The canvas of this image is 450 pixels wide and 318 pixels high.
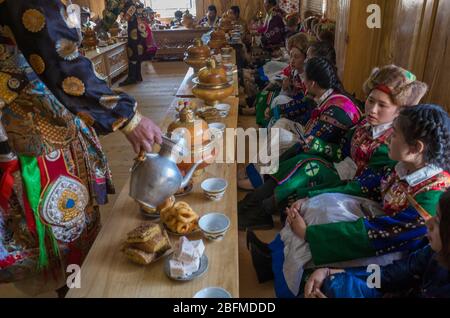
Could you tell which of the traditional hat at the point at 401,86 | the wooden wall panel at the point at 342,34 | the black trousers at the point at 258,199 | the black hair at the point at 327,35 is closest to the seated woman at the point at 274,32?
the black hair at the point at 327,35

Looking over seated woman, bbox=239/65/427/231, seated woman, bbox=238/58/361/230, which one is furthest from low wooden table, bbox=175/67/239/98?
seated woman, bbox=239/65/427/231

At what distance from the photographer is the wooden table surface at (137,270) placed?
3.09 ft

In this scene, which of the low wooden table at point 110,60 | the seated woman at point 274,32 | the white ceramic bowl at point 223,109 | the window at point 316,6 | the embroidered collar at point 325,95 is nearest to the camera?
the embroidered collar at point 325,95

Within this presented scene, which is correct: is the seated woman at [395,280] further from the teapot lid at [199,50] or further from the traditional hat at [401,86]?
the teapot lid at [199,50]

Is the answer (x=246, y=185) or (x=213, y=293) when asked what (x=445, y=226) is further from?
(x=246, y=185)

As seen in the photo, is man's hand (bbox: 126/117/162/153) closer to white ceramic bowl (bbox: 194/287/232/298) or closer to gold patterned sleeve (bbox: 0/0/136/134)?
gold patterned sleeve (bbox: 0/0/136/134)

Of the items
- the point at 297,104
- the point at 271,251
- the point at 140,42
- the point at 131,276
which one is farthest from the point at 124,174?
the point at 140,42

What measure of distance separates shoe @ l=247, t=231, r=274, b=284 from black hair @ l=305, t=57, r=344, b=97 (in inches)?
38.8

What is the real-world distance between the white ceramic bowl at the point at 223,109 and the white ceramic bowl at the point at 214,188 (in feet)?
2.90

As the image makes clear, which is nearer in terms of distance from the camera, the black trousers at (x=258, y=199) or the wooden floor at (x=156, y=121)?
the wooden floor at (x=156, y=121)

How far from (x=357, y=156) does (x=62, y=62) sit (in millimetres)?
1344

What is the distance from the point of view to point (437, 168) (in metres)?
1.21

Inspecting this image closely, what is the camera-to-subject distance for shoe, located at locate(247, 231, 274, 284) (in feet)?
5.74

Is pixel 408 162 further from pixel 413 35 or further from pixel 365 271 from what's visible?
pixel 413 35
